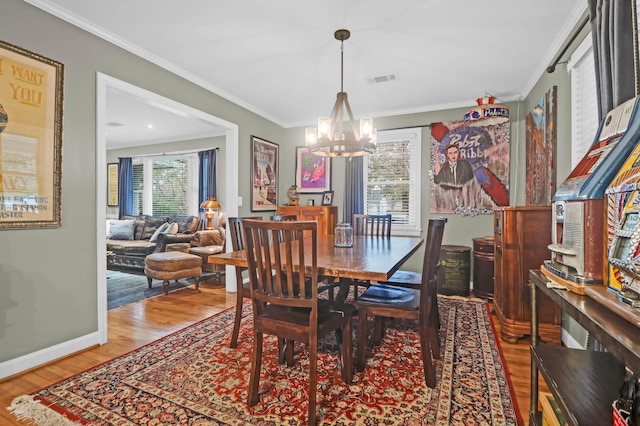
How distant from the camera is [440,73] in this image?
132 inches

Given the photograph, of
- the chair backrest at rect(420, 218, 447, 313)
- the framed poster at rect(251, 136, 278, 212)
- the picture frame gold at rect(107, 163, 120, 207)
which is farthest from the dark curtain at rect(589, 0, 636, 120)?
the picture frame gold at rect(107, 163, 120, 207)

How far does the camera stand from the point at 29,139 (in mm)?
2129

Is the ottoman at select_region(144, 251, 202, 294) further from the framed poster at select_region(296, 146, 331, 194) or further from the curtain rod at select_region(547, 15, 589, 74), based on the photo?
the curtain rod at select_region(547, 15, 589, 74)

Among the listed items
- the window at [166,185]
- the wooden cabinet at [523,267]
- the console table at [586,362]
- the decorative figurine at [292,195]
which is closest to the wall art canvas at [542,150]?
the wooden cabinet at [523,267]

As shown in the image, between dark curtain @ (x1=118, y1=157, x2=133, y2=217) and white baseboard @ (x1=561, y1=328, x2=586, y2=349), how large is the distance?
7.86 metres

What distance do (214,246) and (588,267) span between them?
16.1 ft

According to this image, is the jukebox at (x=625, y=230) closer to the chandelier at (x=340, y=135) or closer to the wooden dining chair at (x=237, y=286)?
the chandelier at (x=340, y=135)

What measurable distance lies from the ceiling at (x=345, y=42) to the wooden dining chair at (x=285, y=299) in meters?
1.70

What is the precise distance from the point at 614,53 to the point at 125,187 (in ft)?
26.7

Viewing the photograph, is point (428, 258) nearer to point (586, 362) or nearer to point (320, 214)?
point (586, 362)

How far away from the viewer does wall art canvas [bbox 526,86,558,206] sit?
2854mm

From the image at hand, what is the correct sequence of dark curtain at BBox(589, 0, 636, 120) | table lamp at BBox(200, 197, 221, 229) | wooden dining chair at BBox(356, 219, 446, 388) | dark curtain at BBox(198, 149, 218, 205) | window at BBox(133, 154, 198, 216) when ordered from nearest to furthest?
dark curtain at BBox(589, 0, 636, 120) < wooden dining chair at BBox(356, 219, 446, 388) < table lamp at BBox(200, 197, 221, 229) < dark curtain at BBox(198, 149, 218, 205) < window at BBox(133, 154, 198, 216)

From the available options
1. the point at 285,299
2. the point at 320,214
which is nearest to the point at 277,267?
the point at 285,299

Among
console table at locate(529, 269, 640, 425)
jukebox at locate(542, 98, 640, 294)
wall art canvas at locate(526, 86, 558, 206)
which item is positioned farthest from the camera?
wall art canvas at locate(526, 86, 558, 206)
